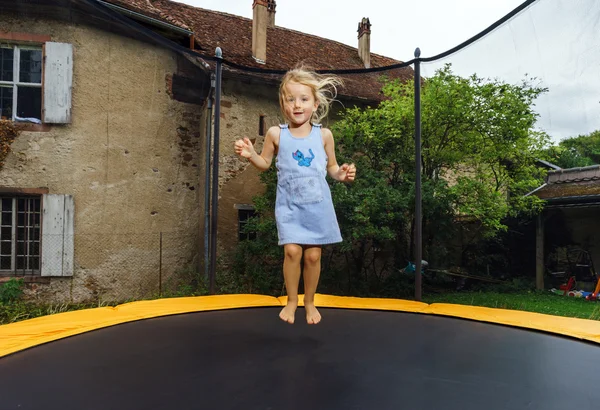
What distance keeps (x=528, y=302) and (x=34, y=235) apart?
5946mm

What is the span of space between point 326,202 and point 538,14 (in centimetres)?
171

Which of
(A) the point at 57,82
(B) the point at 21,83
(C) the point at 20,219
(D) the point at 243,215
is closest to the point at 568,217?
(D) the point at 243,215

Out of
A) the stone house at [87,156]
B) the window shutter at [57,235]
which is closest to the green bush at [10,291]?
the stone house at [87,156]

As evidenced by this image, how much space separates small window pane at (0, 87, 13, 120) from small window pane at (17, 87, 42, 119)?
0.26ft

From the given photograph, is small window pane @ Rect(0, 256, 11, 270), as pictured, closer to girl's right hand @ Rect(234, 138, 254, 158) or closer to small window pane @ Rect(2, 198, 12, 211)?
small window pane @ Rect(2, 198, 12, 211)

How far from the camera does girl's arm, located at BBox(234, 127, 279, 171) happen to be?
5.29ft

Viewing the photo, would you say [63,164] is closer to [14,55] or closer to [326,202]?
[14,55]

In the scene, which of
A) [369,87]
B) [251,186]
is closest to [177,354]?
[251,186]

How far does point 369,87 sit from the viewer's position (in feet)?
18.1

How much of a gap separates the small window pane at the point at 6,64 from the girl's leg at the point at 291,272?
425 cm

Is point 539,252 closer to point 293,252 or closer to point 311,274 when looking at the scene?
point 311,274

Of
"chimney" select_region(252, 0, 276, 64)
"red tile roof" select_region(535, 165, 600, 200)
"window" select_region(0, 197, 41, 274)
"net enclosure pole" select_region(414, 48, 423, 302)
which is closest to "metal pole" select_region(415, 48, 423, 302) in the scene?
"net enclosure pole" select_region(414, 48, 423, 302)

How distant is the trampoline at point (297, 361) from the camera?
1002 mm

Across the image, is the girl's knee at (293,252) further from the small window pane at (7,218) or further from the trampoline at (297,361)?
the small window pane at (7,218)
